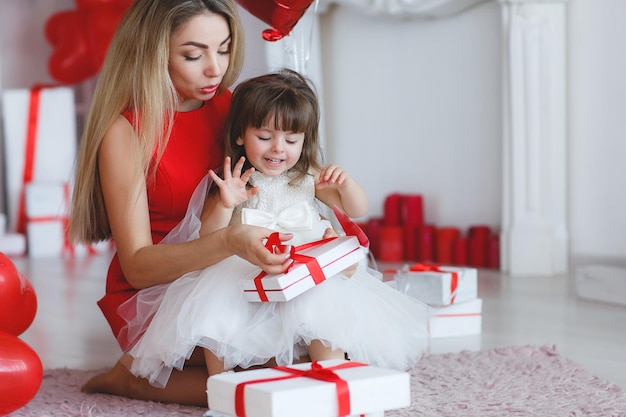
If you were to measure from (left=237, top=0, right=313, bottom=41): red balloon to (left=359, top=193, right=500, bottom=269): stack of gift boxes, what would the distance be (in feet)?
5.45

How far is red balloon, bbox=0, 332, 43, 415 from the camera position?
1.59 meters

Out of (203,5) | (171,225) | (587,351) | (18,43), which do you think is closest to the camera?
(203,5)

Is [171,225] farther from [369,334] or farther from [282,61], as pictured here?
[282,61]

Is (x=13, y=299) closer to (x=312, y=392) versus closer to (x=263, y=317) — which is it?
(x=263, y=317)

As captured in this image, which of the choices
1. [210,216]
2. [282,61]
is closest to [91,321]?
[282,61]

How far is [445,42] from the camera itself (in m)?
3.67

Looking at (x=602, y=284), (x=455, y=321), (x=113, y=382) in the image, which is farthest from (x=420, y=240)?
(x=113, y=382)

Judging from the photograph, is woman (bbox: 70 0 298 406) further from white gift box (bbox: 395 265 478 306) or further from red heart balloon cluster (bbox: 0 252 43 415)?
white gift box (bbox: 395 265 478 306)

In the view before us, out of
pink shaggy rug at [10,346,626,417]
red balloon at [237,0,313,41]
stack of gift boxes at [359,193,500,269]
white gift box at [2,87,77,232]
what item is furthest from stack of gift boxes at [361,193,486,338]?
white gift box at [2,87,77,232]

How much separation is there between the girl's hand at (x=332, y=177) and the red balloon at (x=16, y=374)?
628mm

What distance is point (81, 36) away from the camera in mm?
4426

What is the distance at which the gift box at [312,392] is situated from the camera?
4.25ft

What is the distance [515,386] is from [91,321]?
144 centimetres

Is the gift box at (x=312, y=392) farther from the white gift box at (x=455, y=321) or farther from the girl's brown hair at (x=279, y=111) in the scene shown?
the white gift box at (x=455, y=321)
